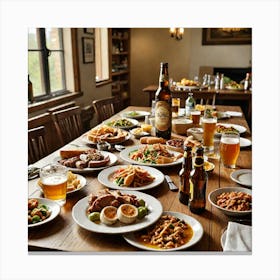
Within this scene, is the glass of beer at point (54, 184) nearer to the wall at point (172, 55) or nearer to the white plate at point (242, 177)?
the white plate at point (242, 177)

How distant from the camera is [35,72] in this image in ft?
9.99

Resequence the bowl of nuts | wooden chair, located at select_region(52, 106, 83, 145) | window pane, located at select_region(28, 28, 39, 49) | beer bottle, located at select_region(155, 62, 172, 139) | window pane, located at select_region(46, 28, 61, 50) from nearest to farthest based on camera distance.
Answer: the bowl of nuts, beer bottle, located at select_region(155, 62, 172, 139), wooden chair, located at select_region(52, 106, 83, 145), window pane, located at select_region(28, 28, 39, 49), window pane, located at select_region(46, 28, 61, 50)

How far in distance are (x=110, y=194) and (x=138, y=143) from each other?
0.77 meters

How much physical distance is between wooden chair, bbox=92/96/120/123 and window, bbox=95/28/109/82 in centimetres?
195

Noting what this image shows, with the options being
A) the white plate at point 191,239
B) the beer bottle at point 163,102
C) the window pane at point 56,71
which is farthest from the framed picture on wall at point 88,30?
the white plate at point 191,239

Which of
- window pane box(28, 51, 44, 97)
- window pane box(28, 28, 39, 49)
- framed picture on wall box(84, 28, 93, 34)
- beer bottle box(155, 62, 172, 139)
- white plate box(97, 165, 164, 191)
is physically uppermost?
framed picture on wall box(84, 28, 93, 34)

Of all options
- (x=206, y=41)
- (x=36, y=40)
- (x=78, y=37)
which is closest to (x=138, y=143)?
(x=36, y=40)

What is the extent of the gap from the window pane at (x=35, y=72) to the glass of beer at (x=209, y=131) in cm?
198

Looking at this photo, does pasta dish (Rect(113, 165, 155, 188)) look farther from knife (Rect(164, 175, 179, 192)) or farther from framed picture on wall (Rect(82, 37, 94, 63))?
framed picture on wall (Rect(82, 37, 94, 63))

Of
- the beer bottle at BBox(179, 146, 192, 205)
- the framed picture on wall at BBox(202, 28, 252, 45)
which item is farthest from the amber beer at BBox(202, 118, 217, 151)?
the framed picture on wall at BBox(202, 28, 252, 45)

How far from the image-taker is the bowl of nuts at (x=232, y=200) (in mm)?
954

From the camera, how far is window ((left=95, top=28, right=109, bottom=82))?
491cm

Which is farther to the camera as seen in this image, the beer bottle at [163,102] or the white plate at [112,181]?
the beer bottle at [163,102]
